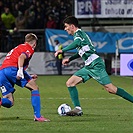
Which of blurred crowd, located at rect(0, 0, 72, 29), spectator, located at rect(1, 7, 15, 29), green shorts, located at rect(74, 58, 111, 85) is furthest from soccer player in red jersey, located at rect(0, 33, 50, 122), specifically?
spectator, located at rect(1, 7, 15, 29)

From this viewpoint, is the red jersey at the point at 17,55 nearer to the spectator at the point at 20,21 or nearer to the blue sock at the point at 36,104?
the blue sock at the point at 36,104

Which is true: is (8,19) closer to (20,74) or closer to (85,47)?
(85,47)

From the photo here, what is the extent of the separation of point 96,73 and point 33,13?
17856 mm

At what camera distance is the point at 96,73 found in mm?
12844

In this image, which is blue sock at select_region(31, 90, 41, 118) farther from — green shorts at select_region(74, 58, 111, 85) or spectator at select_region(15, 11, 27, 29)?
spectator at select_region(15, 11, 27, 29)

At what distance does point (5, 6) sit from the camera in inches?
1233

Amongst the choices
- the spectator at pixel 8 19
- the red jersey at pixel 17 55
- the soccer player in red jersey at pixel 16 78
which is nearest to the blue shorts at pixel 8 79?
the soccer player in red jersey at pixel 16 78

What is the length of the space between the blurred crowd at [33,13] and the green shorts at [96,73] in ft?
56.7

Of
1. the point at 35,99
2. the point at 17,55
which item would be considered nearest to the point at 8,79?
the point at 17,55

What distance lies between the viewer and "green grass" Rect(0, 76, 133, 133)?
10664 millimetres

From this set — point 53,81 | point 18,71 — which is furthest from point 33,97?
point 53,81

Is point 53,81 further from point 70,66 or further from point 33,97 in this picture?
point 33,97

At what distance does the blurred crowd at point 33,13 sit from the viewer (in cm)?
3052

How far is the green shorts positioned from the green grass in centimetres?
78
